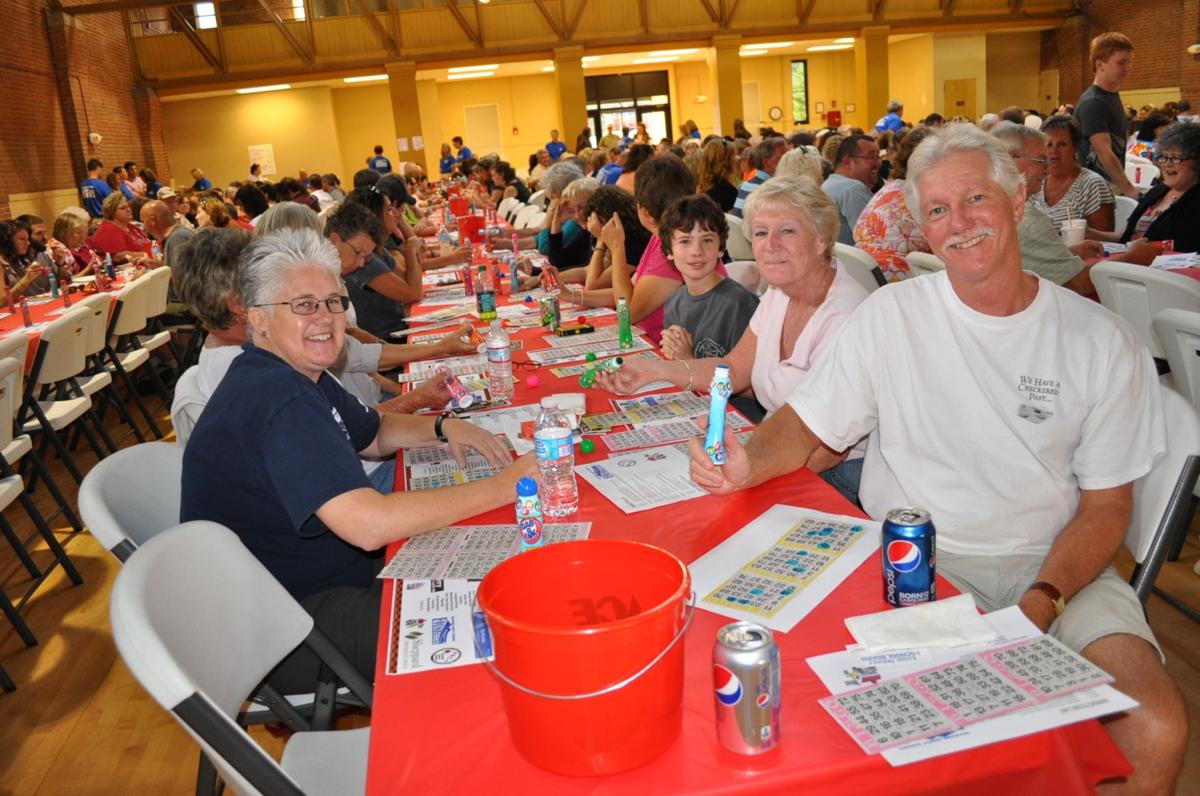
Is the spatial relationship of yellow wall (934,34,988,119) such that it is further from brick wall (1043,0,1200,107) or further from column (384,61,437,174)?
column (384,61,437,174)

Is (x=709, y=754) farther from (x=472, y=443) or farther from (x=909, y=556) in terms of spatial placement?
(x=472, y=443)

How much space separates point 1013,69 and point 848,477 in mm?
23945

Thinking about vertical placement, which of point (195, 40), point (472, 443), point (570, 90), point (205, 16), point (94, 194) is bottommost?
point (472, 443)

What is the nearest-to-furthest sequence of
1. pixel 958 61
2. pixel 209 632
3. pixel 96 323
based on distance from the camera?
pixel 209 632, pixel 96 323, pixel 958 61

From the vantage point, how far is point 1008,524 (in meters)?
1.88

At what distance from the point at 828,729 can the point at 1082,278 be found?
10.9 ft

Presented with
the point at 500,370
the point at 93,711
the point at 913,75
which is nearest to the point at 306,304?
the point at 500,370

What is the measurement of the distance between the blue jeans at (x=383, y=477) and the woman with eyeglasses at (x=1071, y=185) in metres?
4.12

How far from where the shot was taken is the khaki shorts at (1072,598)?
1632mm

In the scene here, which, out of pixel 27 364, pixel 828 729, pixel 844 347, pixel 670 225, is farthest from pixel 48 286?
pixel 828 729

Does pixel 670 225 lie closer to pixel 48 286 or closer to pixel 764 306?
pixel 764 306

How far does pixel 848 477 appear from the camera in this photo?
262 cm

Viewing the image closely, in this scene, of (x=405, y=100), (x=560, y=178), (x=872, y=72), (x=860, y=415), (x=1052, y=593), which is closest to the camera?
(x=1052, y=593)

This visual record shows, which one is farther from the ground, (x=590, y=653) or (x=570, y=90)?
(x=570, y=90)
